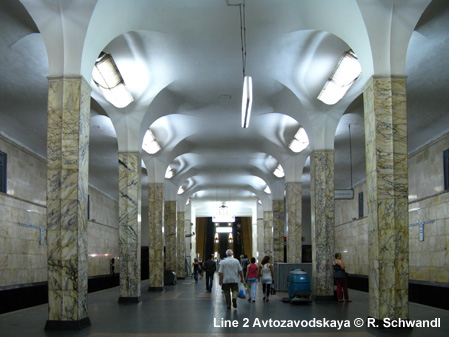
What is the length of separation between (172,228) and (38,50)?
17364 millimetres

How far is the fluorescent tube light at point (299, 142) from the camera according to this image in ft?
71.8

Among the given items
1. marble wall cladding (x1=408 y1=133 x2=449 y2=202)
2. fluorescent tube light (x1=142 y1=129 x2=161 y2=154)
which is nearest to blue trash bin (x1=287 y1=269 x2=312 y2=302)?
marble wall cladding (x1=408 y1=133 x2=449 y2=202)

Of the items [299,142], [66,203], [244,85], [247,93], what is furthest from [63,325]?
[299,142]

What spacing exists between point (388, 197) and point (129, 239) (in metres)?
8.65

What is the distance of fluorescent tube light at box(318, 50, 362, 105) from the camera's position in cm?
1398

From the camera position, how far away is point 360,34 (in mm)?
→ 10266

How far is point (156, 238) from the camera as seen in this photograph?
2167cm

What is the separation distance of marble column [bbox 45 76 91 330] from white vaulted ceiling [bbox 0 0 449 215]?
26.3 inches

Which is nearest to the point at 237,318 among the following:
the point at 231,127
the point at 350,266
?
the point at 231,127

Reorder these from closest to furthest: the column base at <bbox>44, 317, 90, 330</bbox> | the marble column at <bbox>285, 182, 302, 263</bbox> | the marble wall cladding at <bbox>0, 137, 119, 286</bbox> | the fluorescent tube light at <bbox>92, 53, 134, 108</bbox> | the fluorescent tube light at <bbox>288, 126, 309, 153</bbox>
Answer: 1. the column base at <bbox>44, 317, 90, 330</bbox>
2. the fluorescent tube light at <bbox>92, 53, 134, 108</bbox>
3. the marble wall cladding at <bbox>0, 137, 119, 286</bbox>
4. the fluorescent tube light at <bbox>288, 126, 309, 153</bbox>
5. the marble column at <bbox>285, 182, 302, 263</bbox>

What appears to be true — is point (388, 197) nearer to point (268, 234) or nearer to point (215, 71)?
point (215, 71)

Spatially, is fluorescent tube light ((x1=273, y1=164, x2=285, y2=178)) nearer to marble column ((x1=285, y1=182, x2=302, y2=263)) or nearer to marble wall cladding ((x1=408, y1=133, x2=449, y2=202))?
marble column ((x1=285, y1=182, x2=302, y2=263))

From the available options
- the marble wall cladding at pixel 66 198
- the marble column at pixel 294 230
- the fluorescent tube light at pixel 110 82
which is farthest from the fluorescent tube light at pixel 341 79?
the marble column at pixel 294 230

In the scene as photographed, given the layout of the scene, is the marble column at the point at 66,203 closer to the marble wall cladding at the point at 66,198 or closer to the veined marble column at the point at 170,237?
the marble wall cladding at the point at 66,198
